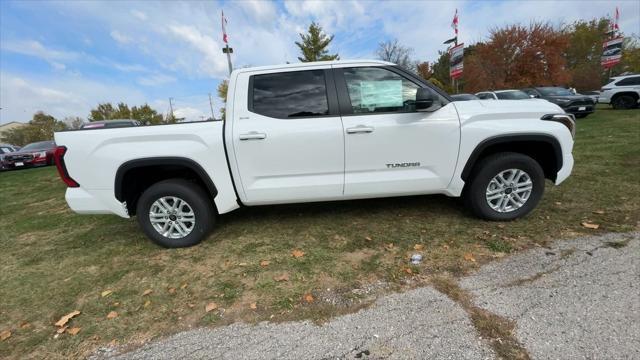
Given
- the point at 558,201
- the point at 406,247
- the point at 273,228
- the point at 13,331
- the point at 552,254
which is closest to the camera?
the point at 13,331

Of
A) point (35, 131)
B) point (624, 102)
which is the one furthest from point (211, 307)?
point (35, 131)

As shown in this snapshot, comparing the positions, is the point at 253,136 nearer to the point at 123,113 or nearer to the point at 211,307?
the point at 211,307

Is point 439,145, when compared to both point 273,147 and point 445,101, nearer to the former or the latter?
point 445,101

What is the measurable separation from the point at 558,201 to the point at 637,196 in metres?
0.98

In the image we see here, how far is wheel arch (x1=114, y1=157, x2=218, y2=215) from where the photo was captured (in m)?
3.31

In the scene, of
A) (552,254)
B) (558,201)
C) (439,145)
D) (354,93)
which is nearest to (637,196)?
(558,201)

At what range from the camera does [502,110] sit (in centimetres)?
343

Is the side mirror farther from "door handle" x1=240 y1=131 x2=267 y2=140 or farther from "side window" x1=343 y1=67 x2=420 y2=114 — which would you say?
"door handle" x1=240 y1=131 x2=267 y2=140

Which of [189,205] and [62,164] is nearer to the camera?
[62,164]

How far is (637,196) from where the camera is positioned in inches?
165

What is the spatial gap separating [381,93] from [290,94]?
947mm

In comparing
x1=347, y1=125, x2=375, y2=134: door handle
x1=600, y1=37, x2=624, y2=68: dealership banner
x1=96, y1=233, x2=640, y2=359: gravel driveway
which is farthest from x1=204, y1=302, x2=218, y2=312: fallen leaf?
x1=600, y1=37, x2=624, y2=68: dealership banner

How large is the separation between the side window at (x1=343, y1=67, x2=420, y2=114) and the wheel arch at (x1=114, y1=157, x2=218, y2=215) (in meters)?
1.72

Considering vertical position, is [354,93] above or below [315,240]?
above
